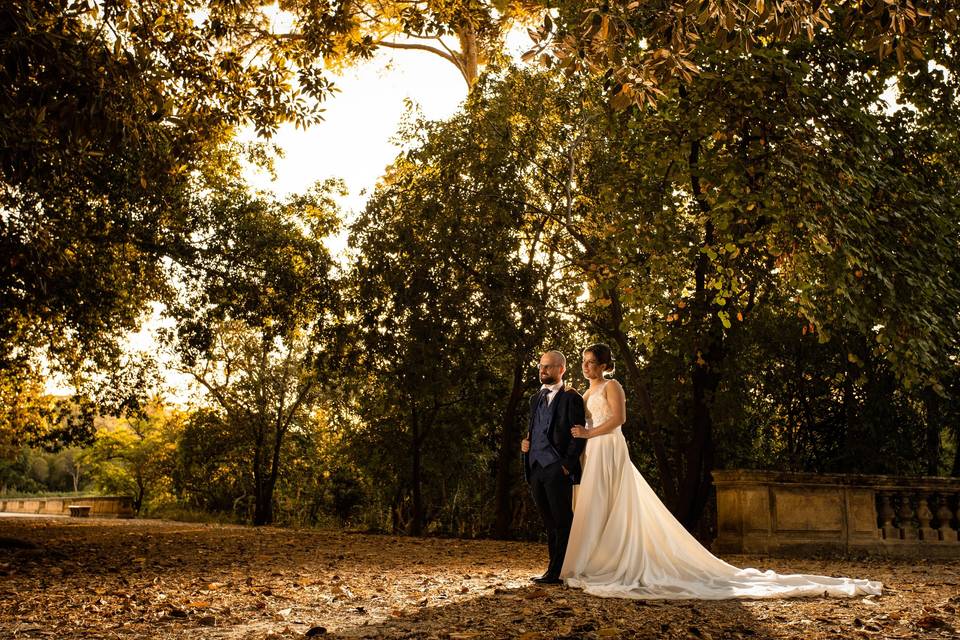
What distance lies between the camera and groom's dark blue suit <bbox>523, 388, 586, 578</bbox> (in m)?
7.21

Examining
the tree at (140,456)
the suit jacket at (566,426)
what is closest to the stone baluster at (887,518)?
the suit jacket at (566,426)

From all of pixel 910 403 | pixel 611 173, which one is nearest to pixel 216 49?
pixel 611 173

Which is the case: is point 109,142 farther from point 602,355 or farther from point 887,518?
point 887,518

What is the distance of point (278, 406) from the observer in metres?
26.0

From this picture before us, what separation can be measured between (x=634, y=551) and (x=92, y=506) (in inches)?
1031

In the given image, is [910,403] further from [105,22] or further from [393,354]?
[105,22]

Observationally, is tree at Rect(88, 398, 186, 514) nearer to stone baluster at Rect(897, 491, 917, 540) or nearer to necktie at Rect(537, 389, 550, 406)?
stone baluster at Rect(897, 491, 917, 540)

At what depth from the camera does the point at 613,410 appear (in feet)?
24.3

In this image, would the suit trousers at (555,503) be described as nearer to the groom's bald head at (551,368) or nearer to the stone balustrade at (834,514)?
the groom's bald head at (551,368)

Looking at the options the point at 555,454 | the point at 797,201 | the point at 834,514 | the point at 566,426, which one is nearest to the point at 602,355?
the point at 566,426

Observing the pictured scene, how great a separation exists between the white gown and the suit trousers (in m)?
0.09

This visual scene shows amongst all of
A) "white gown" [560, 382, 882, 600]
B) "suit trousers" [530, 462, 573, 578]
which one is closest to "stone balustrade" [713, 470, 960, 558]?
"white gown" [560, 382, 882, 600]

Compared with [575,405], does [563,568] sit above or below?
below

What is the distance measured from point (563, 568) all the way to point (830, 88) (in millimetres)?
7271
